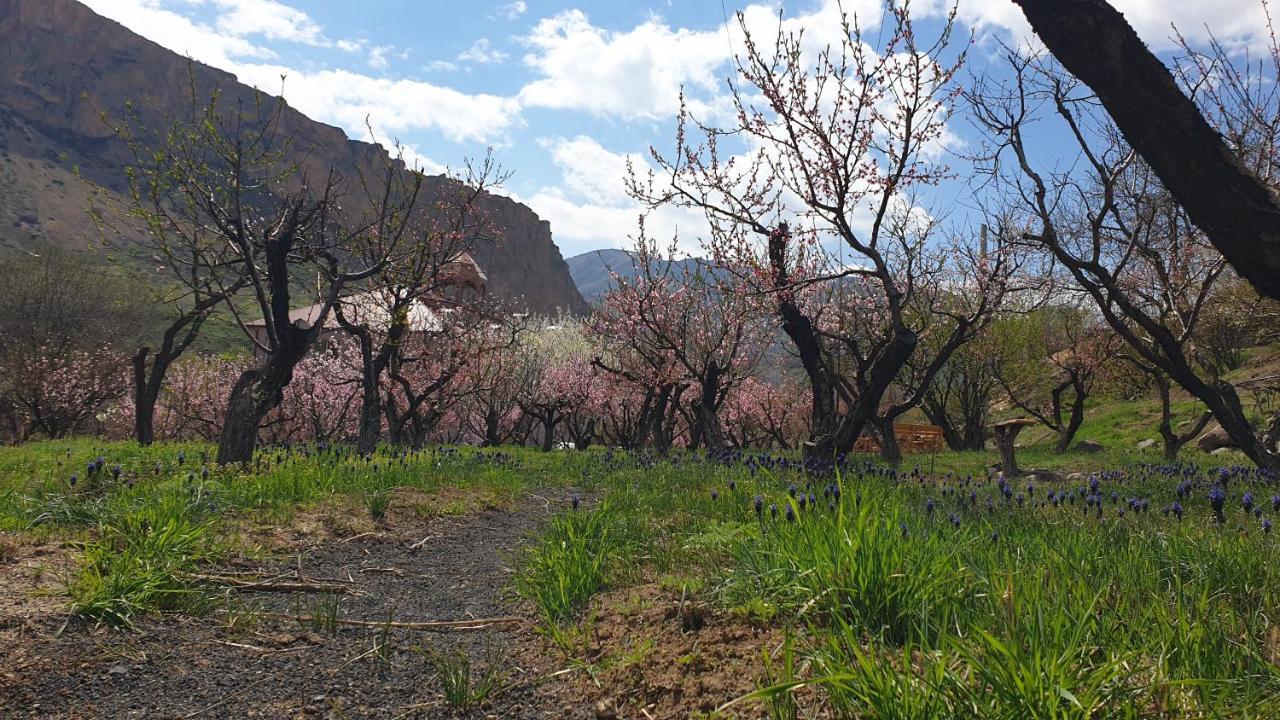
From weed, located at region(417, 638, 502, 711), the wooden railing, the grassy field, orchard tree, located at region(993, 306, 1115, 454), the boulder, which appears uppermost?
orchard tree, located at region(993, 306, 1115, 454)

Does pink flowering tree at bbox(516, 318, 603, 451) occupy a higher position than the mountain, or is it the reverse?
the mountain

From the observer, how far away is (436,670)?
312 centimetres

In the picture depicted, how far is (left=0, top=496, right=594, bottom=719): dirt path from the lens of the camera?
9.00ft

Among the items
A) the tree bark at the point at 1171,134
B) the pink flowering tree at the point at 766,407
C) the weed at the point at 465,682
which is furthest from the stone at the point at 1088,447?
the weed at the point at 465,682

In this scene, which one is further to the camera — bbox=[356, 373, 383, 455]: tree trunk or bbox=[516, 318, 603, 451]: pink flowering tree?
bbox=[516, 318, 603, 451]: pink flowering tree

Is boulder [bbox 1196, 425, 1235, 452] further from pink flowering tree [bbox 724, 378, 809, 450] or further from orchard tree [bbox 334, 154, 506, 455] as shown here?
orchard tree [bbox 334, 154, 506, 455]

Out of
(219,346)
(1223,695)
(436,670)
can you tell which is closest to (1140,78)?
(1223,695)

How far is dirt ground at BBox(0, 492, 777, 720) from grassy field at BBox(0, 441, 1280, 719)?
5.6 inches

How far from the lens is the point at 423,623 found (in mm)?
3732

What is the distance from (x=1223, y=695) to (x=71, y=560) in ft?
17.9

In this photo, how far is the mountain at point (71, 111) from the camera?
262 ft

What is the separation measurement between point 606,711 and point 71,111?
148 metres

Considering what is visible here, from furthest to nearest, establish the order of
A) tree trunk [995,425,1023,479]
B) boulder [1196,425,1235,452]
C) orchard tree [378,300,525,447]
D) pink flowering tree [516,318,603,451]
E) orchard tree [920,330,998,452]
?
pink flowering tree [516,318,603,451] → orchard tree [920,330,998,452] → boulder [1196,425,1235,452] → orchard tree [378,300,525,447] → tree trunk [995,425,1023,479]

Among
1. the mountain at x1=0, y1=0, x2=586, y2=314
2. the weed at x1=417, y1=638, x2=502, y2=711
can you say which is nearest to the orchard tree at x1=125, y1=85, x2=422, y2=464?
the weed at x1=417, y1=638, x2=502, y2=711
